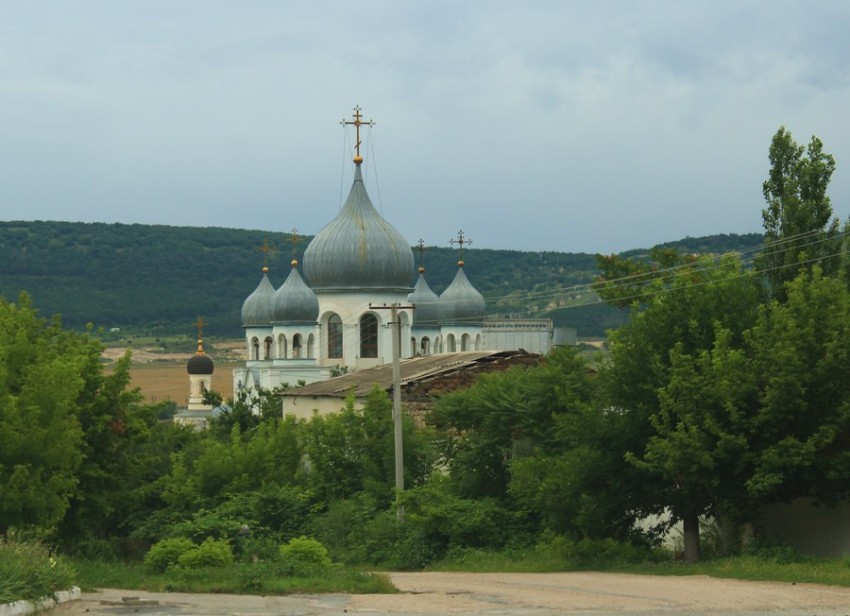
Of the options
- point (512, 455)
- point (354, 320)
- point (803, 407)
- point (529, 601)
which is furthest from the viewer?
point (354, 320)

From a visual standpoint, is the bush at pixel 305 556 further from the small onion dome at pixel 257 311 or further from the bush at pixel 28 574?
the small onion dome at pixel 257 311

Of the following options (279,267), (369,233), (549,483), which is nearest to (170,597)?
(549,483)

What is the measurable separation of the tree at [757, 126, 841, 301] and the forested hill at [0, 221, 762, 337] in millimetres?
84137

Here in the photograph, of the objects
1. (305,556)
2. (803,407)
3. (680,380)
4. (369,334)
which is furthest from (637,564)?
(369,334)

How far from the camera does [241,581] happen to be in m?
20.2

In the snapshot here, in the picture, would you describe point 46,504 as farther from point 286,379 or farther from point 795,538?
point 286,379

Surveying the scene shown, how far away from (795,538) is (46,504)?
11.6m

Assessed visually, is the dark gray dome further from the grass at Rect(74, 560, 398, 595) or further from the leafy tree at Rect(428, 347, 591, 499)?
the grass at Rect(74, 560, 398, 595)

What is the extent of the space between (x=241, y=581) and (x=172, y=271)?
4946 inches

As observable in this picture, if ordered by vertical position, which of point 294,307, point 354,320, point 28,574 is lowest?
point 28,574

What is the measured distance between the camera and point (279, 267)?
456ft

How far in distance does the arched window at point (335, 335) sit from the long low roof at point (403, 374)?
18.6 meters

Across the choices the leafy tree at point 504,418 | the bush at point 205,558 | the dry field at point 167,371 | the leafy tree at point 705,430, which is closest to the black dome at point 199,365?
the dry field at point 167,371

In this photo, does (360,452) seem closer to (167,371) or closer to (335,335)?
(335,335)
